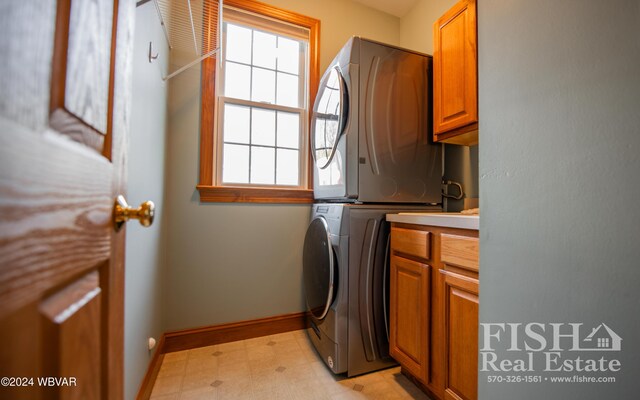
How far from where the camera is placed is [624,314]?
0.45 meters

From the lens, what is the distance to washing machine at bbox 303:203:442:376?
1472mm

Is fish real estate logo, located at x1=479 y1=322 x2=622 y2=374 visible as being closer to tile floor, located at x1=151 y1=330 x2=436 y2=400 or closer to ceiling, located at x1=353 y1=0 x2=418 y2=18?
tile floor, located at x1=151 y1=330 x2=436 y2=400

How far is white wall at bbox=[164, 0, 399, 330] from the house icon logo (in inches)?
69.8

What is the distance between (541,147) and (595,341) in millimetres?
397

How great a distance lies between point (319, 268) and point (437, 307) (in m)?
0.74

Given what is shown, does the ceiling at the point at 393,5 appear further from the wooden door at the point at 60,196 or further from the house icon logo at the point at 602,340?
the house icon logo at the point at 602,340

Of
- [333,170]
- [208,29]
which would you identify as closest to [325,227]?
[333,170]

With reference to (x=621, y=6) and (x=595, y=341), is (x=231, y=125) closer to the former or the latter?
(x=621, y=6)

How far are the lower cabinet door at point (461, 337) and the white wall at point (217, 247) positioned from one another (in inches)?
48.6

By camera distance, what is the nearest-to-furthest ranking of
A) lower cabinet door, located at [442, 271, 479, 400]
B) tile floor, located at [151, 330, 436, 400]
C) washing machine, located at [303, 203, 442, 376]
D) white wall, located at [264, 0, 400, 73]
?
lower cabinet door, located at [442, 271, 479, 400] < tile floor, located at [151, 330, 436, 400] < washing machine, located at [303, 203, 442, 376] < white wall, located at [264, 0, 400, 73]

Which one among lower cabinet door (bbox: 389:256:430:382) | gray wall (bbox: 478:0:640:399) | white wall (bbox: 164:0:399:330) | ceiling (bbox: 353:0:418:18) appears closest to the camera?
gray wall (bbox: 478:0:640:399)

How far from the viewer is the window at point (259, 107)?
1.93 metres

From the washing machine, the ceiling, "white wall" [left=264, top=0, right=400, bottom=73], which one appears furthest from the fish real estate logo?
the ceiling

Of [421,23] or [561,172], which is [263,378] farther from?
[421,23]
